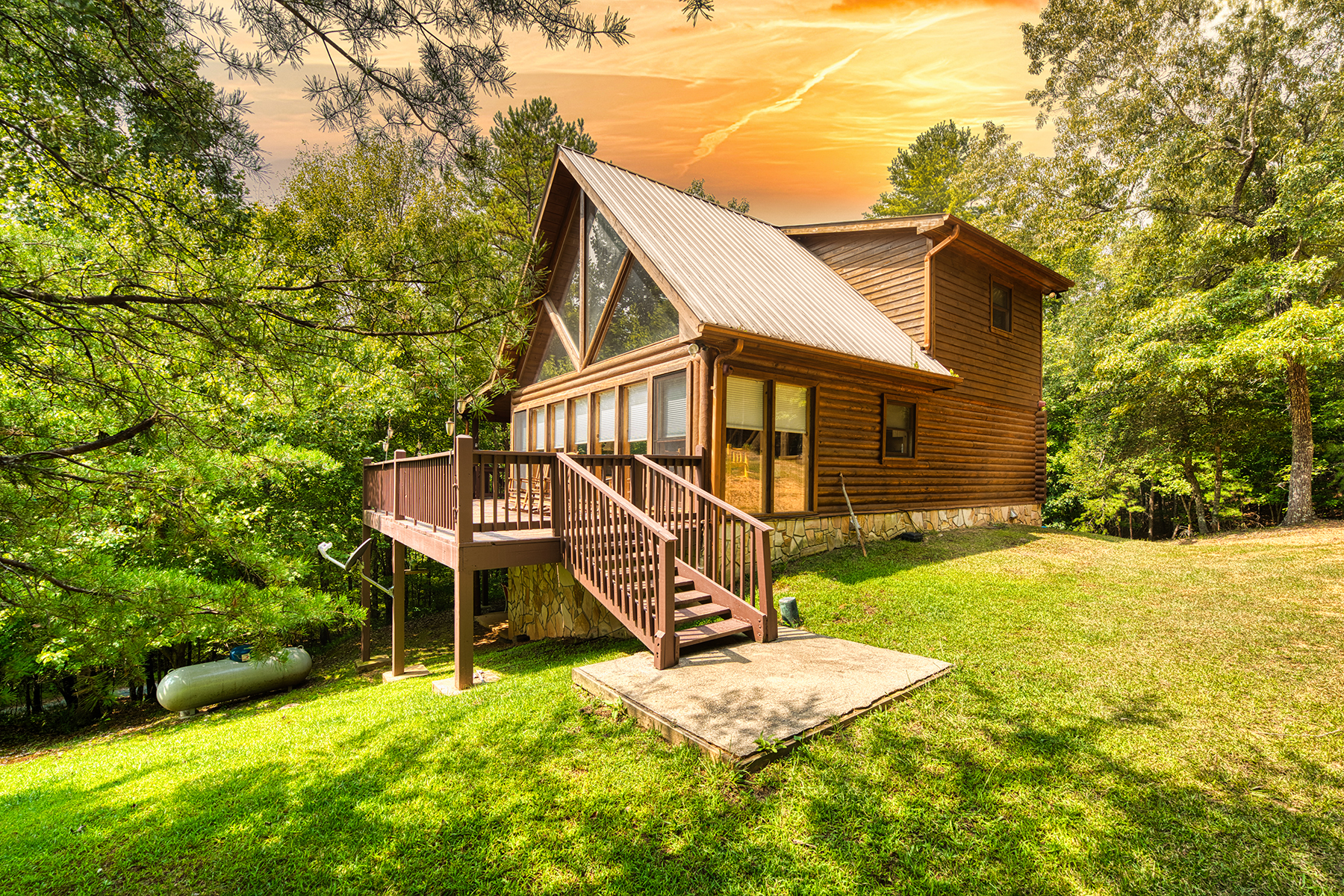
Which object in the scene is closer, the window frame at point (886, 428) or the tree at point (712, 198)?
the window frame at point (886, 428)

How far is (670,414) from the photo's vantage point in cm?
802

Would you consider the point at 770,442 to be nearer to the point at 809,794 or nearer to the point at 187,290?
the point at 809,794

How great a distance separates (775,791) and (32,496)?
4226 mm

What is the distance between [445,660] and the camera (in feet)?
31.2

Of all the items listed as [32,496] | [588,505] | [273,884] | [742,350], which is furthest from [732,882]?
[742,350]

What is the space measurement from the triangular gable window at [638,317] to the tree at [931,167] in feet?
74.4

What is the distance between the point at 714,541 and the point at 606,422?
170 inches

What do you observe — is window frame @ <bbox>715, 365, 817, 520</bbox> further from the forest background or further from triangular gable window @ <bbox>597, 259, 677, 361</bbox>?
the forest background

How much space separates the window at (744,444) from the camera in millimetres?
7582

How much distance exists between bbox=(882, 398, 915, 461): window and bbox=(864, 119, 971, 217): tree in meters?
20.4

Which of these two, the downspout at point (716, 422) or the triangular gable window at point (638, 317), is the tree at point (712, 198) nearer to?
the triangular gable window at point (638, 317)

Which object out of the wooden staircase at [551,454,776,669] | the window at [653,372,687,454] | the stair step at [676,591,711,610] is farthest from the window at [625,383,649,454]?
the stair step at [676,591,711,610]

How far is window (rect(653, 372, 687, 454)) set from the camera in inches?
307

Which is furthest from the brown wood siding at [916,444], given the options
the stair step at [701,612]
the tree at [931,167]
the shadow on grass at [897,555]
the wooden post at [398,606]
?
the tree at [931,167]
